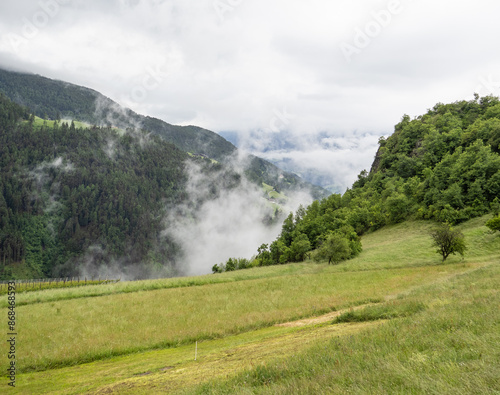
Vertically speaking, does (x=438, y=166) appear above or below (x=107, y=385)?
above

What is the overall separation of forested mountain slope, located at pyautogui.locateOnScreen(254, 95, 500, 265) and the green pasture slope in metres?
26.5

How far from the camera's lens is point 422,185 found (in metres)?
84.8

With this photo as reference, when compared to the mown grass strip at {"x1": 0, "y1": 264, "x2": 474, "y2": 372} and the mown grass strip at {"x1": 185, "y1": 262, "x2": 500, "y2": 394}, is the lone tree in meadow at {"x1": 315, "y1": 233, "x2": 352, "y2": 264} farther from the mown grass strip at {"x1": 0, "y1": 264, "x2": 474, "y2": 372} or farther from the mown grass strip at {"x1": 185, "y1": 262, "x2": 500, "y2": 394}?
the mown grass strip at {"x1": 185, "y1": 262, "x2": 500, "y2": 394}

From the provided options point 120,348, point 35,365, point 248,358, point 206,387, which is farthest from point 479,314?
point 35,365

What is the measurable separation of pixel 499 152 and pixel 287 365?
10091 centimetres

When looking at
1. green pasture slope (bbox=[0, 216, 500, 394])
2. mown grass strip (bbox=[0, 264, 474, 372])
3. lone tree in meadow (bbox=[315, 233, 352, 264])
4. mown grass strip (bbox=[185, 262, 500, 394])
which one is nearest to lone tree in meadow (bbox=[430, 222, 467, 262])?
green pasture slope (bbox=[0, 216, 500, 394])

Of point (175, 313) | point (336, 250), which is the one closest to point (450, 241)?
point (336, 250)

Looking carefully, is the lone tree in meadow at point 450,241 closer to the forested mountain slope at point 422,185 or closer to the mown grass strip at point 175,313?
the mown grass strip at point 175,313

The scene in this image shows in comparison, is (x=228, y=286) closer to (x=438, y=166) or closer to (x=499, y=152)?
(x=438, y=166)

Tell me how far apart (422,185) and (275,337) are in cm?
8404

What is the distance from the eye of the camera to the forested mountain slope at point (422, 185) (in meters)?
70.6

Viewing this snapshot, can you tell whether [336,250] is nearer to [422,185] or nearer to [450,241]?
[450,241]

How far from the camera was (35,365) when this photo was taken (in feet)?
57.0

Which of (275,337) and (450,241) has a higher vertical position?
(450,241)
